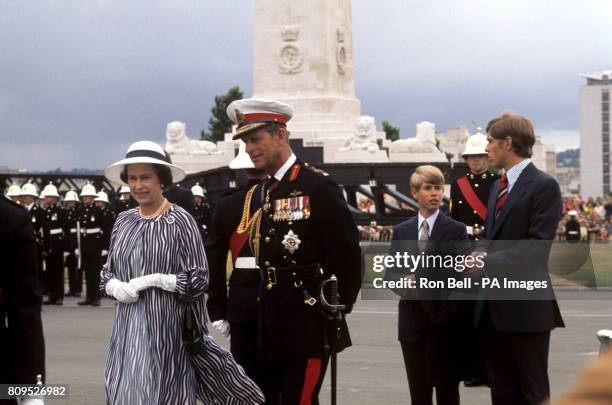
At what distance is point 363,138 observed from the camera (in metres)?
38.8

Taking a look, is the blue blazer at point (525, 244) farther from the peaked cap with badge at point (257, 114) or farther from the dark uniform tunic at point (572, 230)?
the dark uniform tunic at point (572, 230)

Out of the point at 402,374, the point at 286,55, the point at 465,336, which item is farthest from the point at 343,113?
the point at 465,336

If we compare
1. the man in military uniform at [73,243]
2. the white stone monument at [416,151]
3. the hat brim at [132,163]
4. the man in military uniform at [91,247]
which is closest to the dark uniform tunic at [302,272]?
the hat brim at [132,163]

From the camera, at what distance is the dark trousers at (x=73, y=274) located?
786 inches

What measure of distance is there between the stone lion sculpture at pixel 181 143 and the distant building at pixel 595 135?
125342 mm

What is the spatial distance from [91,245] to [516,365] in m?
14.2

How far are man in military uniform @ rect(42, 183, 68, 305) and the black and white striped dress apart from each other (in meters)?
13.3

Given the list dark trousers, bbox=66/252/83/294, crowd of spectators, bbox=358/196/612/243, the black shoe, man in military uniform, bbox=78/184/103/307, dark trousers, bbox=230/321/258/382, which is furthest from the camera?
crowd of spectators, bbox=358/196/612/243

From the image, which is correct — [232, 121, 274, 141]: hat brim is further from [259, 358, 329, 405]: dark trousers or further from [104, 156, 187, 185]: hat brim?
[259, 358, 329, 405]: dark trousers

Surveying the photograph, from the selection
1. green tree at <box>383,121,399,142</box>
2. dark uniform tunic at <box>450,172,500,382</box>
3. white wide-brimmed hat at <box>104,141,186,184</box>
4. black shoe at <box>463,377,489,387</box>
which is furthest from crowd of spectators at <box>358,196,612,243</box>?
green tree at <box>383,121,399,142</box>

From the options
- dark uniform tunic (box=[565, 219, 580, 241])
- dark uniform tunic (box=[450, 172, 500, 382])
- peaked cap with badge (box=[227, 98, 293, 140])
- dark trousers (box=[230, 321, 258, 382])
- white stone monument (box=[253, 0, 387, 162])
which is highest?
white stone monument (box=[253, 0, 387, 162])

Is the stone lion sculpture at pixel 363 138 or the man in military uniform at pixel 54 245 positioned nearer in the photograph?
the man in military uniform at pixel 54 245

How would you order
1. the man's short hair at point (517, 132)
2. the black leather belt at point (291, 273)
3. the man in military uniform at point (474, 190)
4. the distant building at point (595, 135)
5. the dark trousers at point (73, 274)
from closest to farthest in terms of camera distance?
the black leather belt at point (291, 273) < the man's short hair at point (517, 132) < the man in military uniform at point (474, 190) < the dark trousers at point (73, 274) < the distant building at point (595, 135)

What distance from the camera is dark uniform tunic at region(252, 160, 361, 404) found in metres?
5.50
